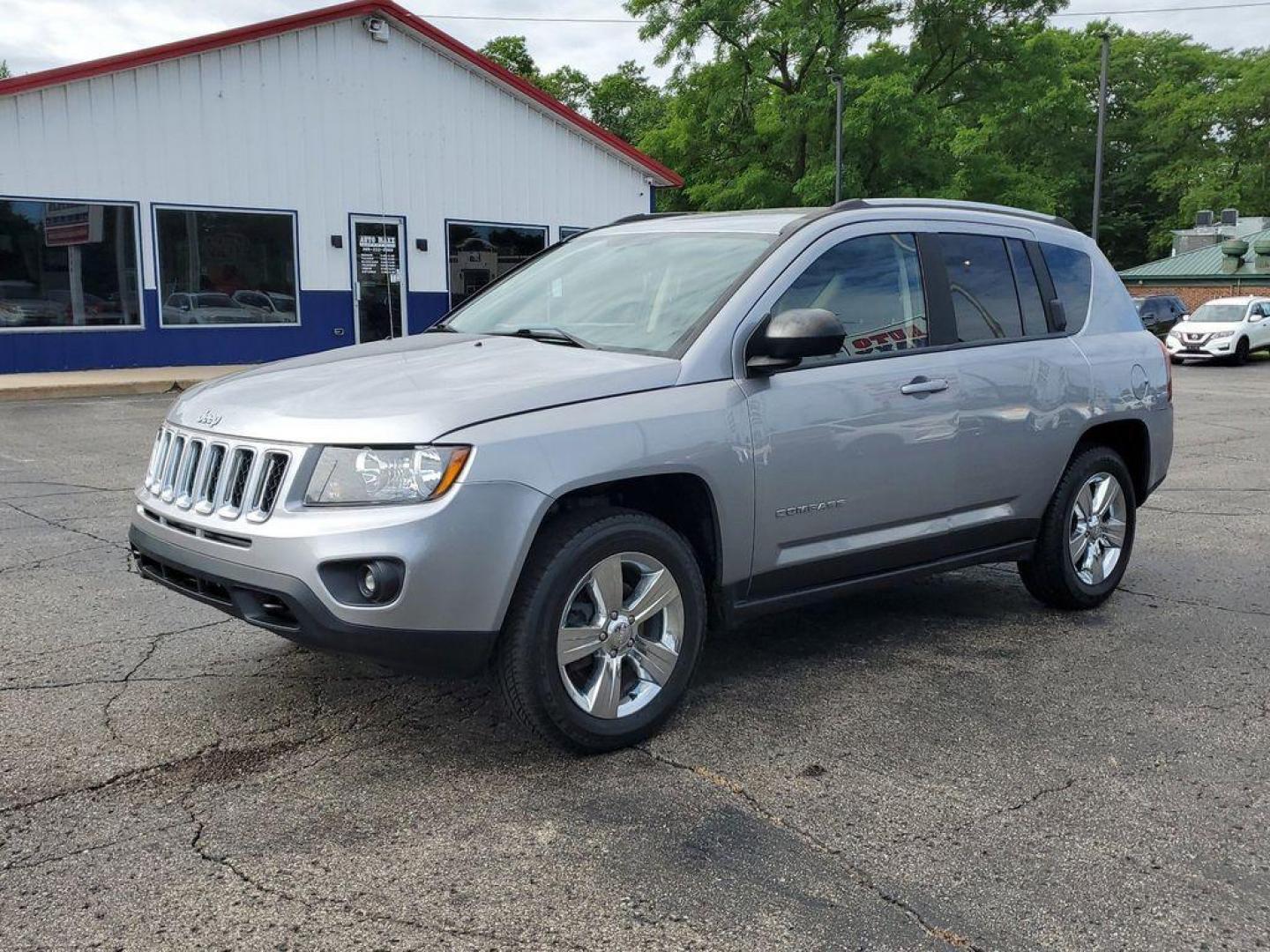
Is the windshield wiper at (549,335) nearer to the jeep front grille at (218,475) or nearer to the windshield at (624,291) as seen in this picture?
the windshield at (624,291)

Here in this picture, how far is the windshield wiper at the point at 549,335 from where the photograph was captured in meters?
4.29

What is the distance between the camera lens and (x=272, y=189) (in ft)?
60.7

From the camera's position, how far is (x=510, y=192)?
2127 cm

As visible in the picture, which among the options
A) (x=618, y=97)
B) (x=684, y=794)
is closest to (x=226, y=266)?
(x=684, y=794)

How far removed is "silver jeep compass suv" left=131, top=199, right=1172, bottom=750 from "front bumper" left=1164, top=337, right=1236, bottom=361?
2581 cm

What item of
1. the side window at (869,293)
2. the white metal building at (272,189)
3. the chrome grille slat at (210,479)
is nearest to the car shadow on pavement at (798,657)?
the chrome grille slat at (210,479)

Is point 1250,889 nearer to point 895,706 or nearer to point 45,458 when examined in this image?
point 895,706

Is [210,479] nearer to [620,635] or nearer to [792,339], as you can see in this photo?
[620,635]

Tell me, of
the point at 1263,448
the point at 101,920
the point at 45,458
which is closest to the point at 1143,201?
the point at 1263,448

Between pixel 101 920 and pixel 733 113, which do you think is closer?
pixel 101 920

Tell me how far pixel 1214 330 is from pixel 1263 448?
18.6m

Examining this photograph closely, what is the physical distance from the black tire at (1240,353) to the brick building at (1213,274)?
52.3 feet

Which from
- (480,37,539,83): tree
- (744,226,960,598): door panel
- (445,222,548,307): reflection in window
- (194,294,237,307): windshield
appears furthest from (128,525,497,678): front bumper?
(480,37,539,83): tree

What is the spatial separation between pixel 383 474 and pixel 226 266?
16.4 meters
